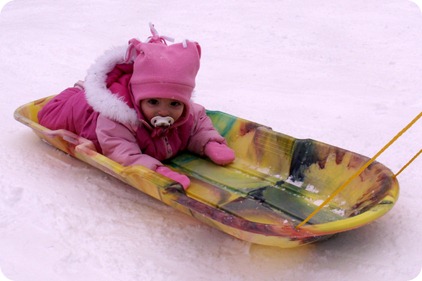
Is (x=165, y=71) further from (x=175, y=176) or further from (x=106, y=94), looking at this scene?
(x=175, y=176)

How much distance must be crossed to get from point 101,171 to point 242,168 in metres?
0.65

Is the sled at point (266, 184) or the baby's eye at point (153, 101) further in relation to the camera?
the baby's eye at point (153, 101)

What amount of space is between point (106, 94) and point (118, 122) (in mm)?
143

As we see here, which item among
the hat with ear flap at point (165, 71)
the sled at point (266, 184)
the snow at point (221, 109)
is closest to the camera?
the sled at point (266, 184)

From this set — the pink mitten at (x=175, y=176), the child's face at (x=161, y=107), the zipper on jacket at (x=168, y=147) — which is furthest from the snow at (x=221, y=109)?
the child's face at (x=161, y=107)

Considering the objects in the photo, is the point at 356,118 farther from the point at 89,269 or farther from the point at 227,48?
the point at 89,269

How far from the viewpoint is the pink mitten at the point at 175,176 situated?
7.22ft

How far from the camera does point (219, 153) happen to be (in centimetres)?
244

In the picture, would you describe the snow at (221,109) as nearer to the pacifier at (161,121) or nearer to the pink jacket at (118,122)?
the pink jacket at (118,122)

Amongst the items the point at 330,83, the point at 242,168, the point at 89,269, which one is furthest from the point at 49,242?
the point at 330,83

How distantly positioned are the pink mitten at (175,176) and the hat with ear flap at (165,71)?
29 centimetres

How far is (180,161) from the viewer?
250cm

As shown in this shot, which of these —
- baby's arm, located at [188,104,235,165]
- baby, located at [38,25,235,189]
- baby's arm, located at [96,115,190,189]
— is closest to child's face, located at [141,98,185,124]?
baby, located at [38,25,235,189]

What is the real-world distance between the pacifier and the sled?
26 centimetres
